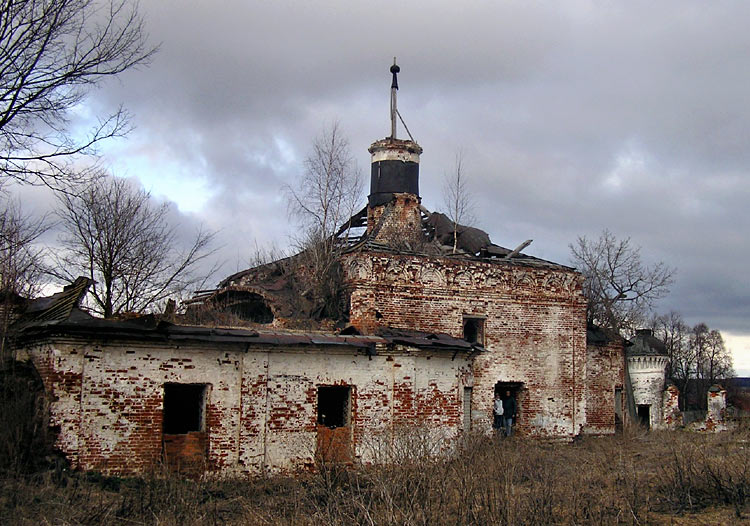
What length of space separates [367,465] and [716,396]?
17.1 m

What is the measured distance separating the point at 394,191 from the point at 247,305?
6.11 metres

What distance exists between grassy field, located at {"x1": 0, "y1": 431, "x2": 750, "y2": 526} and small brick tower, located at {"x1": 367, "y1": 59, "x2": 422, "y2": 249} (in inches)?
416

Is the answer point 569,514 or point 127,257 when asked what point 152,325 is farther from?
point 127,257

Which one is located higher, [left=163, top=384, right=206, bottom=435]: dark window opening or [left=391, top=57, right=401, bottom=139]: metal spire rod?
[left=391, top=57, right=401, bottom=139]: metal spire rod

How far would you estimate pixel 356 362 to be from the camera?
15.5 m

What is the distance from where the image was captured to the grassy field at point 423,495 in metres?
8.88

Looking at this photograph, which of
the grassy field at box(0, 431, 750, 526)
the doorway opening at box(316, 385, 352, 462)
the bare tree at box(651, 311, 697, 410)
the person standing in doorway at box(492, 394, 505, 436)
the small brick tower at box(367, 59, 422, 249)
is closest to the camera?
the grassy field at box(0, 431, 750, 526)

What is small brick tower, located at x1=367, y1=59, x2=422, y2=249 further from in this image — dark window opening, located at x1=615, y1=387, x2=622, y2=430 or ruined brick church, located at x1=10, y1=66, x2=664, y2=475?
dark window opening, located at x1=615, y1=387, x2=622, y2=430

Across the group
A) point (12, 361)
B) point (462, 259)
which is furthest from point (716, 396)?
point (12, 361)

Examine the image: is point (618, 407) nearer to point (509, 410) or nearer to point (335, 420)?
point (509, 410)

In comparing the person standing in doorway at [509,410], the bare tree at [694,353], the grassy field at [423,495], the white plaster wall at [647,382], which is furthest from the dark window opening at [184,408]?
the bare tree at [694,353]

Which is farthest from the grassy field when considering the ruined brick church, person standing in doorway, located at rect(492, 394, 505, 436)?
person standing in doorway, located at rect(492, 394, 505, 436)

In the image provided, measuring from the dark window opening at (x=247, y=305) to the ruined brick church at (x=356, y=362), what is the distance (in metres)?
0.05

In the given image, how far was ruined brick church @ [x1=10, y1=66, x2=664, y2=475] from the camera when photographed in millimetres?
12805
